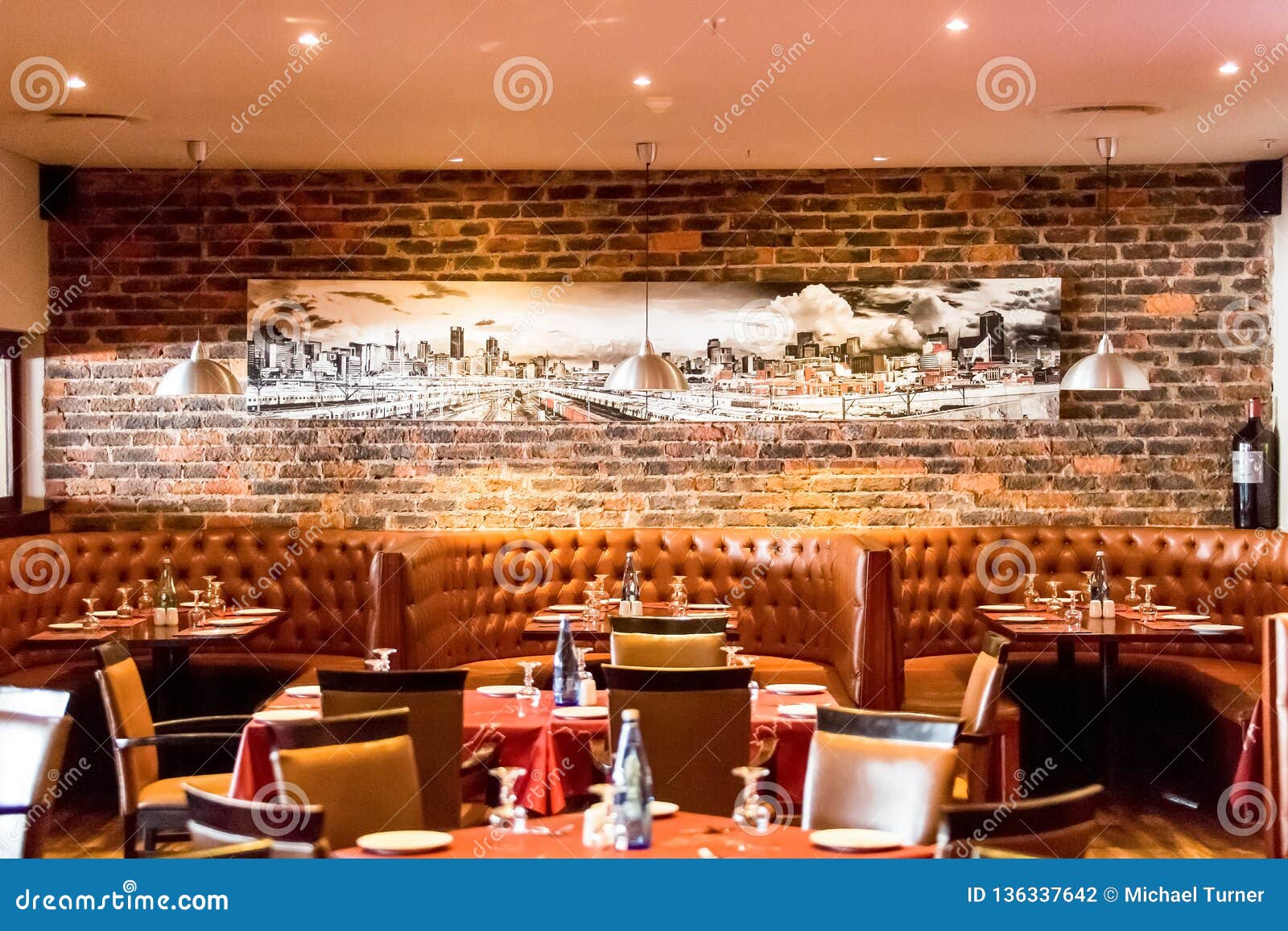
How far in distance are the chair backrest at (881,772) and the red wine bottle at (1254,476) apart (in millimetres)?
4949

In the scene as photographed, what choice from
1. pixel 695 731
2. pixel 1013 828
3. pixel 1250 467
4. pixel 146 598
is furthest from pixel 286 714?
pixel 1250 467

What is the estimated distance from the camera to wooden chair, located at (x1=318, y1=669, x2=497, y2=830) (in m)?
4.31

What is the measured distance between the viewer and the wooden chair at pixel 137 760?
4848 millimetres

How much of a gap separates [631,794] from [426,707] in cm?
147

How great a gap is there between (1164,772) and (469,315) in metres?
4.71

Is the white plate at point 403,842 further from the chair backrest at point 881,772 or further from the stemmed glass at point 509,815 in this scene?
the chair backrest at point 881,772

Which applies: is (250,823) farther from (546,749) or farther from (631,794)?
(546,749)

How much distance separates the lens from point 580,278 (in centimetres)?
806

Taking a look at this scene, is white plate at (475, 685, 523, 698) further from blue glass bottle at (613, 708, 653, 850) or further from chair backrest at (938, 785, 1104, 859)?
chair backrest at (938, 785, 1104, 859)

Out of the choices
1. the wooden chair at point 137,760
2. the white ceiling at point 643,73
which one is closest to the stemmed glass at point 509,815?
the wooden chair at point 137,760

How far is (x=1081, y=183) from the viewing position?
26.4 feet

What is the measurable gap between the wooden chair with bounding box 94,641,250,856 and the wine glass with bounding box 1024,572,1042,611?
4249 millimetres

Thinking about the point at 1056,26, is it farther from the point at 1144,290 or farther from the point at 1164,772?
the point at 1164,772
